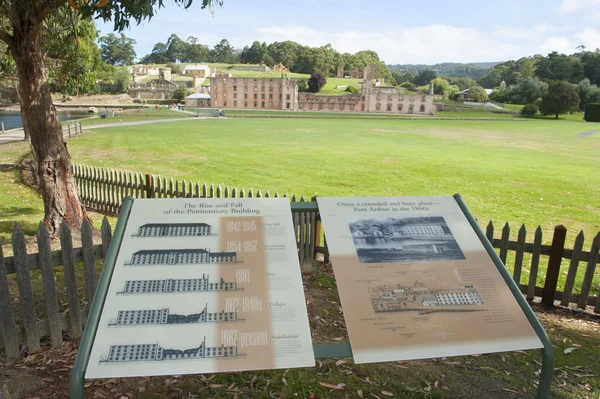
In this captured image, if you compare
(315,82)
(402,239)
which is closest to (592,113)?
(315,82)

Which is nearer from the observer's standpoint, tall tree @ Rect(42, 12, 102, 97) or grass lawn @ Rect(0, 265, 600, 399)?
grass lawn @ Rect(0, 265, 600, 399)

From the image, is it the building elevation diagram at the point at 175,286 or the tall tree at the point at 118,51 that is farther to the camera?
the tall tree at the point at 118,51

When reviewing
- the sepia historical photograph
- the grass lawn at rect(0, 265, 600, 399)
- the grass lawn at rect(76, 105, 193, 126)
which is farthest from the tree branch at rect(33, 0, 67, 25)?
the grass lawn at rect(76, 105, 193, 126)

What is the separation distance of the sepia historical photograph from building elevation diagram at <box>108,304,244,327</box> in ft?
3.04

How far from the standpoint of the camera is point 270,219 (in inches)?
113

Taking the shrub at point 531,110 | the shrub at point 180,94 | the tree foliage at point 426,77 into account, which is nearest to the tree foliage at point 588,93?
the shrub at point 531,110

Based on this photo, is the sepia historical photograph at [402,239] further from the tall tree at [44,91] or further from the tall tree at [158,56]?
the tall tree at [158,56]

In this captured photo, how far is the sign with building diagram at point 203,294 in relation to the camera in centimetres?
220

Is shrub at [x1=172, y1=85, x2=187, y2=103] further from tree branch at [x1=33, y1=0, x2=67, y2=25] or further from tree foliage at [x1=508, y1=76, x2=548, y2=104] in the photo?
tree branch at [x1=33, y1=0, x2=67, y2=25]

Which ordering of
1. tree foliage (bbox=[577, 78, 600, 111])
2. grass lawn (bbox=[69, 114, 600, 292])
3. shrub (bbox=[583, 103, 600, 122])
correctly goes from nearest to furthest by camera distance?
grass lawn (bbox=[69, 114, 600, 292]) → shrub (bbox=[583, 103, 600, 122]) → tree foliage (bbox=[577, 78, 600, 111])

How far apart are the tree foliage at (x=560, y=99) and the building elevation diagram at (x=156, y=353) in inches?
3106

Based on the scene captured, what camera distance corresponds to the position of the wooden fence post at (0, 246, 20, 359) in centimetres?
373

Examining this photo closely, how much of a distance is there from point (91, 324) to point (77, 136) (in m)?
27.0

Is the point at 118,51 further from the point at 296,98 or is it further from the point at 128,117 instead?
the point at 128,117
